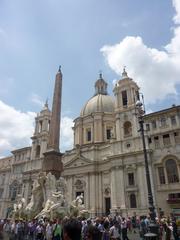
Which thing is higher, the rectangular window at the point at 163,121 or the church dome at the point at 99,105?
the church dome at the point at 99,105

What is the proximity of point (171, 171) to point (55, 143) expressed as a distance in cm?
1742

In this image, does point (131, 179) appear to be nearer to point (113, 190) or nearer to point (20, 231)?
point (113, 190)

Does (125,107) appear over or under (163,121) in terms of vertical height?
over

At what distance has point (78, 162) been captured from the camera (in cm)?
3884

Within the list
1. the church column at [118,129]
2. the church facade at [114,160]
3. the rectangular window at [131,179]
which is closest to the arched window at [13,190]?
the church facade at [114,160]

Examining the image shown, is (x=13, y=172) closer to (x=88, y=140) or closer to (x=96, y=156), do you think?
(x=88, y=140)

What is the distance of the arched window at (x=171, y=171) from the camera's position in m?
28.3

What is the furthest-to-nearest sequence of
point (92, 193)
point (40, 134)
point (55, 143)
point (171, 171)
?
point (40, 134) → point (92, 193) → point (171, 171) → point (55, 143)

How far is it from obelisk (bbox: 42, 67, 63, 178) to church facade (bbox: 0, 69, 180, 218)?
1459 cm

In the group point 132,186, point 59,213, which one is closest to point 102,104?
point 132,186

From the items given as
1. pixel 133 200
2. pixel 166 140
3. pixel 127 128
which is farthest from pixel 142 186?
pixel 127 128

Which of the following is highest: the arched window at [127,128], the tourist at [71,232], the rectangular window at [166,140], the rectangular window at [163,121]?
the arched window at [127,128]

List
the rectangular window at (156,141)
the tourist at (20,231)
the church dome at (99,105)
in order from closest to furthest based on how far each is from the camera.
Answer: the tourist at (20,231) < the rectangular window at (156,141) < the church dome at (99,105)

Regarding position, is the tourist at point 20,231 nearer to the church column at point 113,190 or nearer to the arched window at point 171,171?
the church column at point 113,190
